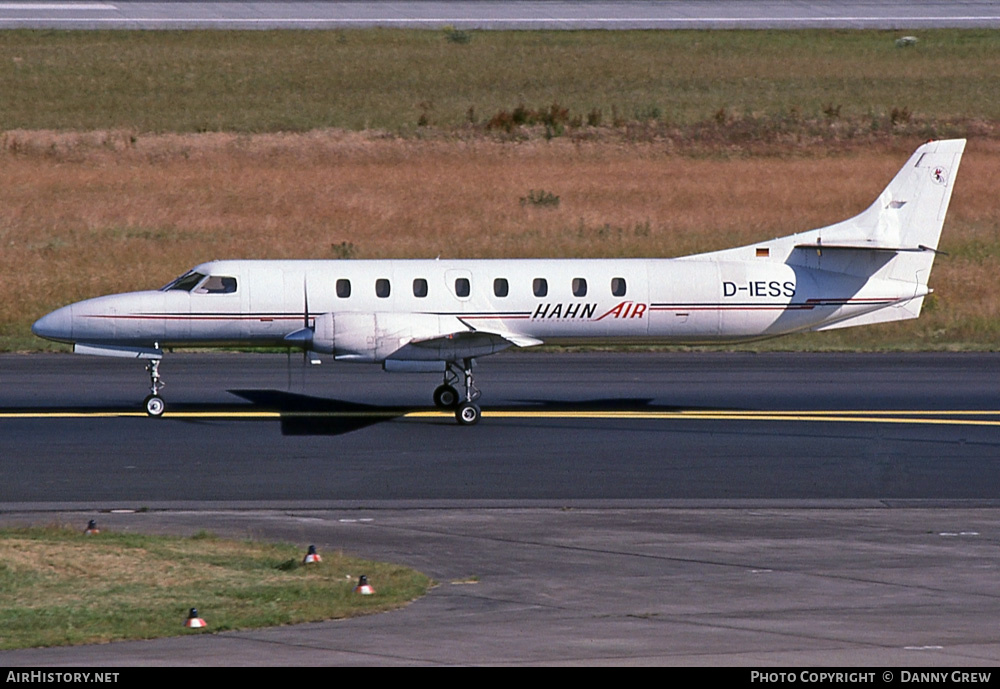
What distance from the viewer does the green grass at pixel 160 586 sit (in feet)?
39.2

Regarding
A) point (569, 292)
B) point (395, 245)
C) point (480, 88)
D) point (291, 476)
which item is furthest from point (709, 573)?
point (480, 88)

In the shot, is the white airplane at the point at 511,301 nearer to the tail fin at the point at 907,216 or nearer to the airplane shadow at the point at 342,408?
the tail fin at the point at 907,216

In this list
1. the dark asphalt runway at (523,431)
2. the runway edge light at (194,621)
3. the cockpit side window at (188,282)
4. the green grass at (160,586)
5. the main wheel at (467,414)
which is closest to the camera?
the runway edge light at (194,621)

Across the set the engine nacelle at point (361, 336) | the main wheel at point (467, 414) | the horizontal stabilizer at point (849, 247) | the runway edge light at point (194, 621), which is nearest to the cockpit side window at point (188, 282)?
the engine nacelle at point (361, 336)

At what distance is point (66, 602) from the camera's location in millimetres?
12797

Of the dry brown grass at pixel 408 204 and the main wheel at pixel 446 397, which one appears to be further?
the dry brown grass at pixel 408 204

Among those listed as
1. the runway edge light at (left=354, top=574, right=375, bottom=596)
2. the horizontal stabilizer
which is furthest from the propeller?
the runway edge light at (left=354, top=574, right=375, bottom=596)

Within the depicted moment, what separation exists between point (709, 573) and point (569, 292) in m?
10.6

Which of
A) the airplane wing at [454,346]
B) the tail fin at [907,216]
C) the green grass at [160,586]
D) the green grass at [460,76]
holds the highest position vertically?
the green grass at [460,76]

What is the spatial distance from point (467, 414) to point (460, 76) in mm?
51670

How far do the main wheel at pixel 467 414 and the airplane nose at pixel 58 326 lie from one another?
6.57 metres

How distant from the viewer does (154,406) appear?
24.0m

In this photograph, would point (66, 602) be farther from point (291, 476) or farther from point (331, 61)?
point (331, 61)
